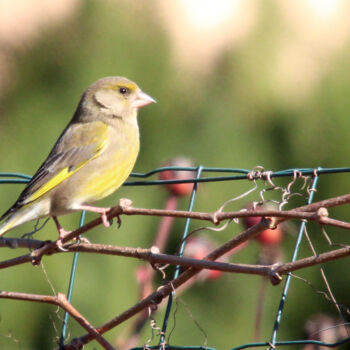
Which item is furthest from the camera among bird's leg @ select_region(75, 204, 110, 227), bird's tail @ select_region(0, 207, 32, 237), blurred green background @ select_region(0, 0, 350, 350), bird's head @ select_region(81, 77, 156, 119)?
blurred green background @ select_region(0, 0, 350, 350)

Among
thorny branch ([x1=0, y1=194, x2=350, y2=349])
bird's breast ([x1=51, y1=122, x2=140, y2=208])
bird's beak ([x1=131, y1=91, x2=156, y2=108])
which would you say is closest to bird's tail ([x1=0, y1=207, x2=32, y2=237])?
bird's breast ([x1=51, y1=122, x2=140, y2=208])

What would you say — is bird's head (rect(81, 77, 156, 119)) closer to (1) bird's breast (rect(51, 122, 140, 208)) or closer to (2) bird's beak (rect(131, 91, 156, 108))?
(2) bird's beak (rect(131, 91, 156, 108))

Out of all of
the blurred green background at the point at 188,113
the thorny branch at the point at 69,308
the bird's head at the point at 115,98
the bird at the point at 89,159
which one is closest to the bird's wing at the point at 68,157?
the bird at the point at 89,159

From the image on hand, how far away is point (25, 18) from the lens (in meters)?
5.75

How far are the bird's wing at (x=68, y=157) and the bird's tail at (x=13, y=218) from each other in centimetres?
6

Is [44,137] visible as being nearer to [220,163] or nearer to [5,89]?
[5,89]

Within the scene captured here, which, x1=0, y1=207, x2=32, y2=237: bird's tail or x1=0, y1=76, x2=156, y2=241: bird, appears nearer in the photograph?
x1=0, y1=207, x2=32, y2=237: bird's tail

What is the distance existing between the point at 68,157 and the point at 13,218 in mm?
471

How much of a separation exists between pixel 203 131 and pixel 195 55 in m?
0.75

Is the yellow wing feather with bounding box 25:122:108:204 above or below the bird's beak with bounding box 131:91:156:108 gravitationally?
below

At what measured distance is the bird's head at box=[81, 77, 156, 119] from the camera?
163 inches

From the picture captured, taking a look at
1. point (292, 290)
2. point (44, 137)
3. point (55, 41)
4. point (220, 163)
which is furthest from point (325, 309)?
point (55, 41)

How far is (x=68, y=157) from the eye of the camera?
3.92 meters

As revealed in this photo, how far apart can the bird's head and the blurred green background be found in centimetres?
74
